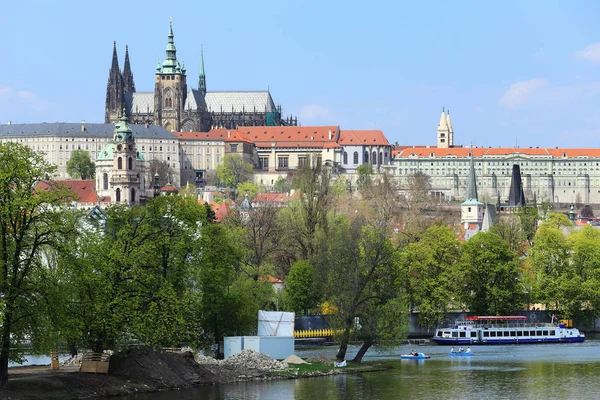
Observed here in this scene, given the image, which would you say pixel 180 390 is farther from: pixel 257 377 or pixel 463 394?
pixel 463 394

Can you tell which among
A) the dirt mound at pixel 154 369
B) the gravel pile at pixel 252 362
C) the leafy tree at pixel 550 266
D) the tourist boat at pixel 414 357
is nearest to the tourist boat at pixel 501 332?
the leafy tree at pixel 550 266

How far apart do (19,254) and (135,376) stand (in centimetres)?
748

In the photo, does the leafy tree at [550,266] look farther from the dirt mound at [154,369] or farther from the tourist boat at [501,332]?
the dirt mound at [154,369]

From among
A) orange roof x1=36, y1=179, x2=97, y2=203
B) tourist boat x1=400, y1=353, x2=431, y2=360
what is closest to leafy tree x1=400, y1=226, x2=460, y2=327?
tourist boat x1=400, y1=353, x2=431, y2=360

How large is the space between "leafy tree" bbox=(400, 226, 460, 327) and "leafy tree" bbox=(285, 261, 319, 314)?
543 cm

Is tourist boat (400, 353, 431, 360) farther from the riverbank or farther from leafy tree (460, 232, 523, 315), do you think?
leafy tree (460, 232, 523, 315)

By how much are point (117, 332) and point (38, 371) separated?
4.00 meters

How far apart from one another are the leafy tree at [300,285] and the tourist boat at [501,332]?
8297mm

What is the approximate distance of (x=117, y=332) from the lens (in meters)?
48.5

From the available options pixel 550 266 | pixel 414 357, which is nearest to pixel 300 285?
pixel 414 357

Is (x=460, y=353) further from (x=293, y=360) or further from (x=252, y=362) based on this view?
(x=252, y=362)

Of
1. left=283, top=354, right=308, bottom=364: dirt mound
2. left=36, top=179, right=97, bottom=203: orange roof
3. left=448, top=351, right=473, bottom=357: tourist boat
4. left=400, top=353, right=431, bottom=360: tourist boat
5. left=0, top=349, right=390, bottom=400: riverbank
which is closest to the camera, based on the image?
left=0, top=349, right=390, bottom=400: riverbank

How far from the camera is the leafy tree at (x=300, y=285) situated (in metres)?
77.9

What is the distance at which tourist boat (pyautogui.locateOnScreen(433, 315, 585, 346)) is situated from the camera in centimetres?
Result: 7981
